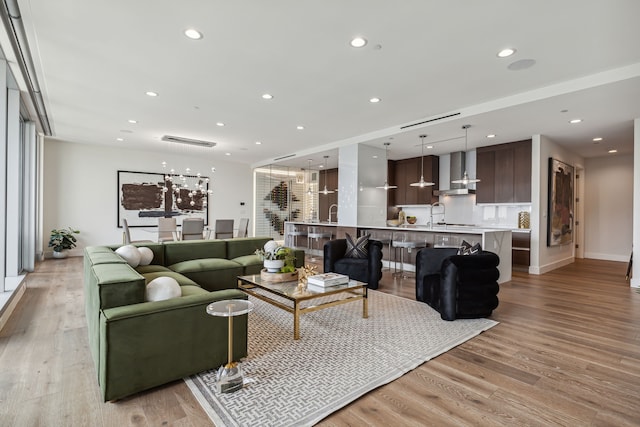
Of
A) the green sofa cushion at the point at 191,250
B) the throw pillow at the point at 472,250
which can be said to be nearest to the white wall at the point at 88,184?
the green sofa cushion at the point at 191,250

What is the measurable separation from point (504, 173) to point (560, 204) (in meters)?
1.36

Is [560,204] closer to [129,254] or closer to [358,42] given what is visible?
[358,42]

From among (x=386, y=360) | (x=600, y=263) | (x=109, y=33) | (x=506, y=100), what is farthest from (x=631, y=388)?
(x=600, y=263)

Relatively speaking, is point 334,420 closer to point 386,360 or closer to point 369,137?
point 386,360

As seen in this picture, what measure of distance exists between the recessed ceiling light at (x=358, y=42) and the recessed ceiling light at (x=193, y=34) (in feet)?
4.85

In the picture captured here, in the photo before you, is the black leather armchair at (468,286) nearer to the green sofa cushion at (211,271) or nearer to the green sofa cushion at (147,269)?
the green sofa cushion at (211,271)

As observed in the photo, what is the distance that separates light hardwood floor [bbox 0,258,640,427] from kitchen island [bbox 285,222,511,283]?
5.52 feet

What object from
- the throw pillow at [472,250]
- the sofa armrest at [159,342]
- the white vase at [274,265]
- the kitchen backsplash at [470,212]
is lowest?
the sofa armrest at [159,342]

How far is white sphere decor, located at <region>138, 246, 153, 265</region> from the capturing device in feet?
12.9

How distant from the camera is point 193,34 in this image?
3070 millimetres

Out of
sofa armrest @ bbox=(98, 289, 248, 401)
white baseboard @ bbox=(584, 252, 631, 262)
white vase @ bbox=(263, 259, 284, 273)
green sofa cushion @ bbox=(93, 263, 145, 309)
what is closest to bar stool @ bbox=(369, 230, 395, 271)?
white vase @ bbox=(263, 259, 284, 273)

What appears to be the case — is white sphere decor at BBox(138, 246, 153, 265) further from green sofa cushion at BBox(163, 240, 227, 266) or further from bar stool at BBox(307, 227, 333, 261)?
bar stool at BBox(307, 227, 333, 261)

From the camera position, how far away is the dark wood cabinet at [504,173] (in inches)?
259

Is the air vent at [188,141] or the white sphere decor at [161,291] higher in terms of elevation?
the air vent at [188,141]
